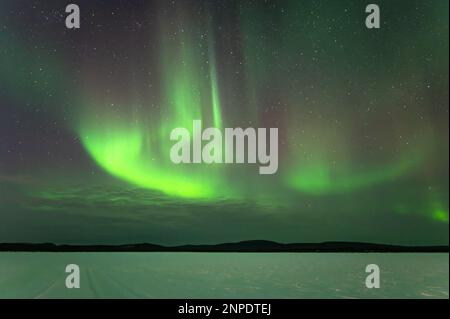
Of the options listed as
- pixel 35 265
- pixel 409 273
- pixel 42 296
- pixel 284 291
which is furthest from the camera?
pixel 35 265

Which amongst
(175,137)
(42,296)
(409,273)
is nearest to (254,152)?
(175,137)

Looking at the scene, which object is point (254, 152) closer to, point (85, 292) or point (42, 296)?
point (85, 292)

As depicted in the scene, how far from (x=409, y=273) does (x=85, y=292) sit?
4.11 meters

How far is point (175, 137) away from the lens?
3334 millimetres
